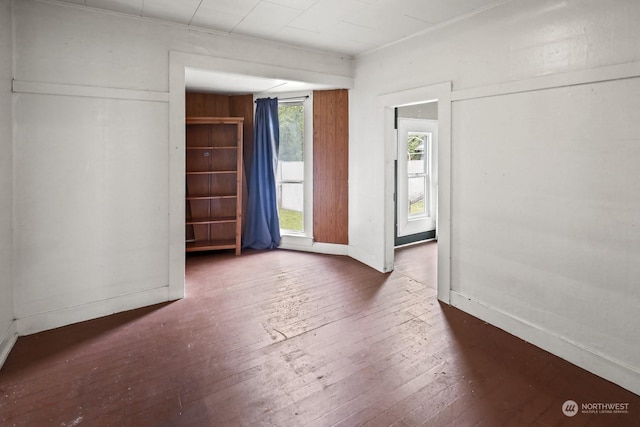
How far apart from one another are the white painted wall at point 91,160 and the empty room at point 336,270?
2cm

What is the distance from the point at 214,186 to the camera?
5496mm

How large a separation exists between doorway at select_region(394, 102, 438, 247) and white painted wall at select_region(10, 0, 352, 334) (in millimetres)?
3254

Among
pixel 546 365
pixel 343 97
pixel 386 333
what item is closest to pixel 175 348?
pixel 386 333

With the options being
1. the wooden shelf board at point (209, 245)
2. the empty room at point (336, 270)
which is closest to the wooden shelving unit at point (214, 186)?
the wooden shelf board at point (209, 245)

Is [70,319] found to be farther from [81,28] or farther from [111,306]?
[81,28]

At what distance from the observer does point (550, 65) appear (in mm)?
2520

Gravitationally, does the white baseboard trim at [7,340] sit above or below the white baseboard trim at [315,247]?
below

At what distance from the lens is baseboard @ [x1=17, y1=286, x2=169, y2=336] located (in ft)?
9.35

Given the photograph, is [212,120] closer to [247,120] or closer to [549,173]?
[247,120]

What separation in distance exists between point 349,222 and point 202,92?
3.04 m

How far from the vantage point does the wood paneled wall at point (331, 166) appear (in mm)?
4961

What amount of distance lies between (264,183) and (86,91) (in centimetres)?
274

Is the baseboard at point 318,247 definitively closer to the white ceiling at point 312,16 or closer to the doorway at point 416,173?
the doorway at point 416,173

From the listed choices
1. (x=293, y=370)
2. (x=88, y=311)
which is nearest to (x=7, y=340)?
(x=88, y=311)
